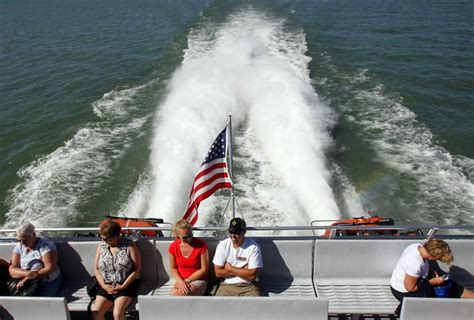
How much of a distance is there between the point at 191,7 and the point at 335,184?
21055mm

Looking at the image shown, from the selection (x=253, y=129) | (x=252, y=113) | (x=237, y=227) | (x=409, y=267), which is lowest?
(x=253, y=129)

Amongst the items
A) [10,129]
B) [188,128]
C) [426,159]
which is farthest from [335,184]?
[10,129]

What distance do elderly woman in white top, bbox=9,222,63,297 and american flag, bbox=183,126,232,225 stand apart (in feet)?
6.24

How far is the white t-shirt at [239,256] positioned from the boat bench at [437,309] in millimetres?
1642

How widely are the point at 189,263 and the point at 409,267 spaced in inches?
97.7

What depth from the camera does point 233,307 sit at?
455 centimetres

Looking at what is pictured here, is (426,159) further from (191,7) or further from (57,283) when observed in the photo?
(191,7)

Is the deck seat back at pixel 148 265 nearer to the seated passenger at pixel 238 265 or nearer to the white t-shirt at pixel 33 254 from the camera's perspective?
the seated passenger at pixel 238 265

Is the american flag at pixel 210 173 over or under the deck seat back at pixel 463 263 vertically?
over

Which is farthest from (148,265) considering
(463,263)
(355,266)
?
(463,263)

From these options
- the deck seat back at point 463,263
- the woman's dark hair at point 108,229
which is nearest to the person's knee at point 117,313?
the woman's dark hair at point 108,229

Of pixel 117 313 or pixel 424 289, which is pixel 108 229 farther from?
pixel 424 289

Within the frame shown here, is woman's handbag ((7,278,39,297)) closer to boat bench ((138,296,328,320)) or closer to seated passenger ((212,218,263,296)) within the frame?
boat bench ((138,296,328,320))

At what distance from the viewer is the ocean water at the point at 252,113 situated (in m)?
10.8
